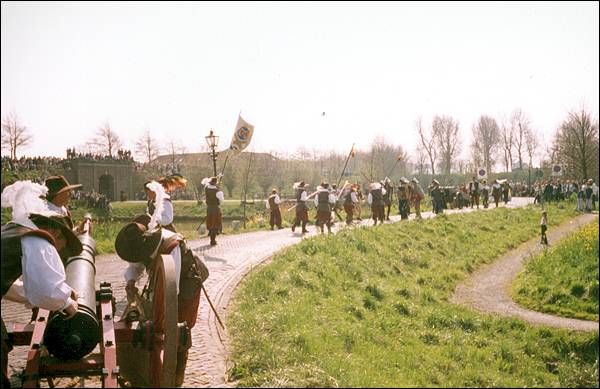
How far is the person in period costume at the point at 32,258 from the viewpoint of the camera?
3.60m

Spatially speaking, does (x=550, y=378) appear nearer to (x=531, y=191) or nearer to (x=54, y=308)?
(x=54, y=308)

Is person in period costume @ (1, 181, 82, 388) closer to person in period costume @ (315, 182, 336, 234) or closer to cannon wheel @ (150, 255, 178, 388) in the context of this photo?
cannon wheel @ (150, 255, 178, 388)

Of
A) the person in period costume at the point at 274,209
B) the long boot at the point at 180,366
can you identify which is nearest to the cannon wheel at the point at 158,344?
the long boot at the point at 180,366

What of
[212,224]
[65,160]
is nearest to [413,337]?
[212,224]

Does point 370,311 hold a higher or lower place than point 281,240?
lower

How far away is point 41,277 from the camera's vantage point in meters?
3.61

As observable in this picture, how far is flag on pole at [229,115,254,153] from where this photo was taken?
1858 cm

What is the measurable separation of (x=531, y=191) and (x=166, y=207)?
51502 millimetres

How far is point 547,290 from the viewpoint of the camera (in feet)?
42.9

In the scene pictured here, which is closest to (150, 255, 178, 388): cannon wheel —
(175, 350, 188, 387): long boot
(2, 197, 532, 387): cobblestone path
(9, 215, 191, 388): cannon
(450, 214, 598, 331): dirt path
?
(9, 215, 191, 388): cannon

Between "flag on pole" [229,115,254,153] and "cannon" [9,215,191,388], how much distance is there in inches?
536

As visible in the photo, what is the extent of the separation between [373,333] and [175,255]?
5063mm

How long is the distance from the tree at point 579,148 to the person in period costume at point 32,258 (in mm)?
36263

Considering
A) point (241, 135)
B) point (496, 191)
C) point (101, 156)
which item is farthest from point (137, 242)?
point (101, 156)
